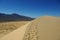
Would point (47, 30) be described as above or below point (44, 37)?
above

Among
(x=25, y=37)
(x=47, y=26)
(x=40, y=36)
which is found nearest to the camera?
(x=40, y=36)

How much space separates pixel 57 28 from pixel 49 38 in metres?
1.94

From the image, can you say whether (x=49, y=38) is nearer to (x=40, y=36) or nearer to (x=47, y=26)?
(x=40, y=36)

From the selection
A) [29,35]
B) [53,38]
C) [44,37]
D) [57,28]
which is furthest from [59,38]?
[29,35]

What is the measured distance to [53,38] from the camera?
26.8ft

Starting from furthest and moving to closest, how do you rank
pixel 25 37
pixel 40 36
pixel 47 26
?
1. pixel 47 26
2. pixel 25 37
3. pixel 40 36

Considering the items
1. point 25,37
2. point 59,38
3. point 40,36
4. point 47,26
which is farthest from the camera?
point 47,26

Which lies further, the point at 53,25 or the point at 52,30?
the point at 53,25

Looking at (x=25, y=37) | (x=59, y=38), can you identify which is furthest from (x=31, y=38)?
(x=59, y=38)

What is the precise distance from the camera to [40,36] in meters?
8.59

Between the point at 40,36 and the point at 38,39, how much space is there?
40cm

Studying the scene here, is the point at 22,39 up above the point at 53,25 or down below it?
below

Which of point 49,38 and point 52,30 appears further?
point 52,30

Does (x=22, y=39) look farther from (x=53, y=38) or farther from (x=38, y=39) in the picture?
(x=53, y=38)
